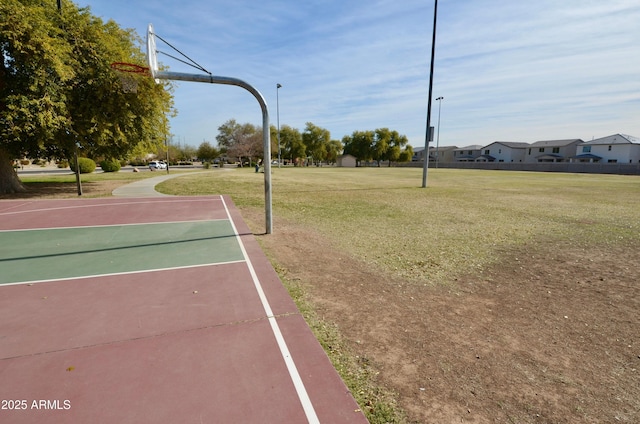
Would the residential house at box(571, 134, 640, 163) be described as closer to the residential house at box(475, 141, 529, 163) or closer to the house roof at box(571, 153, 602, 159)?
the house roof at box(571, 153, 602, 159)

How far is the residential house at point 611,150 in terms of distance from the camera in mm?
62719

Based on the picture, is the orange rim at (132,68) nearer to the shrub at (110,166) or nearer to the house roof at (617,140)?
the shrub at (110,166)

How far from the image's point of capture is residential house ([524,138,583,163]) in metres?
73.1

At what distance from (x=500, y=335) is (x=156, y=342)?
13.4ft

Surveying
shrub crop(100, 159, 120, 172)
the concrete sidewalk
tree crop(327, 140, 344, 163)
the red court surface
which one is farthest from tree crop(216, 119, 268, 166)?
the red court surface

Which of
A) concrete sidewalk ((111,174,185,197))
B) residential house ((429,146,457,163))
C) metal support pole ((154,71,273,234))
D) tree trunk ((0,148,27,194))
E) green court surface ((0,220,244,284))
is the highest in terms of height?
residential house ((429,146,457,163))

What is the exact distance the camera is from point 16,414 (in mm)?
2443

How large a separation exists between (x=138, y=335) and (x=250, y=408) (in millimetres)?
1855

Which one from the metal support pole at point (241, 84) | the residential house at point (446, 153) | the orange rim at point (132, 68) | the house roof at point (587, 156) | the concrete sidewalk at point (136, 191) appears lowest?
the concrete sidewalk at point (136, 191)

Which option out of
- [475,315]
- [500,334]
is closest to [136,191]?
[475,315]

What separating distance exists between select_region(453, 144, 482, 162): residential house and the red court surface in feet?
325

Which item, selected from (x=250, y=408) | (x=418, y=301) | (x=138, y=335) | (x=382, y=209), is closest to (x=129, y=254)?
(x=138, y=335)

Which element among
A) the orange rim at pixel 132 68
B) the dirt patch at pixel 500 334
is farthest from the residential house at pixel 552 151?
the orange rim at pixel 132 68

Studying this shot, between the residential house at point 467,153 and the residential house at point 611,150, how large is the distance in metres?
24.3
